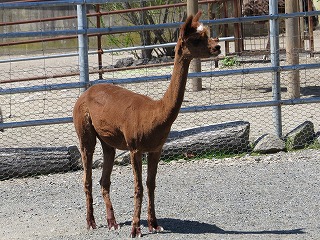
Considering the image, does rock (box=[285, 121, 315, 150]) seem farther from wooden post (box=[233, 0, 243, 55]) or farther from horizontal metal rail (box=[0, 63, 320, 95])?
wooden post (box=[233, 0, 243, 55])

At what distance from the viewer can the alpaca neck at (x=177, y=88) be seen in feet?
20.1

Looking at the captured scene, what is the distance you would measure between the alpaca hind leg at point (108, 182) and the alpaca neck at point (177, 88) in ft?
3.06

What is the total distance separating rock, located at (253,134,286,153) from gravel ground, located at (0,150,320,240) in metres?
0.11

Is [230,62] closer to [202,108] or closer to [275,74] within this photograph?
[275,74]

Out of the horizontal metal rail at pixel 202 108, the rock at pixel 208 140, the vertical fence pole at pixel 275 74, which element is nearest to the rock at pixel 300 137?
the vertical fence pole at pixel 275 74

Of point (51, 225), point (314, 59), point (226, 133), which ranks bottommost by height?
point (51, 225)

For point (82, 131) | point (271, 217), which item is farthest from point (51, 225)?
point (271, 217)

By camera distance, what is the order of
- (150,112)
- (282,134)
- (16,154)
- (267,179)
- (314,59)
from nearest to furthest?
(150,112)
(267,179)
(16,154)
(282,134)
(314,59)

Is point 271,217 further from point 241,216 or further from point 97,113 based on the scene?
point 97,113

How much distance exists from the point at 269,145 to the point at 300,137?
43 centimetres

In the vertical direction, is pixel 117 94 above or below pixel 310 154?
above

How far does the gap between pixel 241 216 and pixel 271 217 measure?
0.82 ft

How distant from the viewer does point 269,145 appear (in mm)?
9258

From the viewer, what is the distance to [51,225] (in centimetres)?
690
